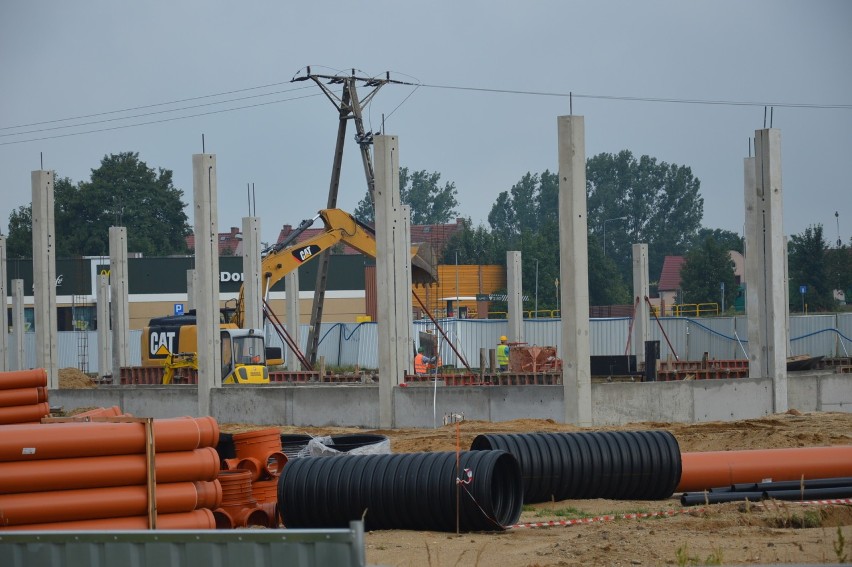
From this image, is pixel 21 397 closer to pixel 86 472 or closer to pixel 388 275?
pixel 86 472

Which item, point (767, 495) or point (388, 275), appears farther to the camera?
point (388, 275)

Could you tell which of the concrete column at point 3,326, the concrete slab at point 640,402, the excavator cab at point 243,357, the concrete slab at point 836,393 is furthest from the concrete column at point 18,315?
the concrete slab at point 836,393

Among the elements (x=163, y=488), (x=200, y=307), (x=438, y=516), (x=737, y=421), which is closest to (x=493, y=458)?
(x=438, y=516)

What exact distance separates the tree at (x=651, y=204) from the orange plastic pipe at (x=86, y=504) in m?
102

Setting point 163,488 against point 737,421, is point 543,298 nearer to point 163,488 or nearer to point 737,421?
point 737,421

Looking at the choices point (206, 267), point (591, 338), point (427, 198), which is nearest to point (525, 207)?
point (427, 198)

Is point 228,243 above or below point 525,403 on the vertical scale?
above

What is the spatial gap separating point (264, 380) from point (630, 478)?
17.0m

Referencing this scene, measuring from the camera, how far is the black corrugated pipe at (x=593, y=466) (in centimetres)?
1324

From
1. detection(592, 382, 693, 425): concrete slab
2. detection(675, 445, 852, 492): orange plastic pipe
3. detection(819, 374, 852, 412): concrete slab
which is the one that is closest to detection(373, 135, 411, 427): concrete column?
detection(592, 382, 693, 425): concrete slab

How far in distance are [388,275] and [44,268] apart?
10.8 meters

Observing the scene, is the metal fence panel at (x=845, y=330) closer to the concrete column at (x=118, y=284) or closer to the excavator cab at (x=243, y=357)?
the excavator cab at (x=243, y=357)

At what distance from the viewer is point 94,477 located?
10758 millimetres

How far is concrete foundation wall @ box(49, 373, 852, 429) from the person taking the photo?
66.5ft
